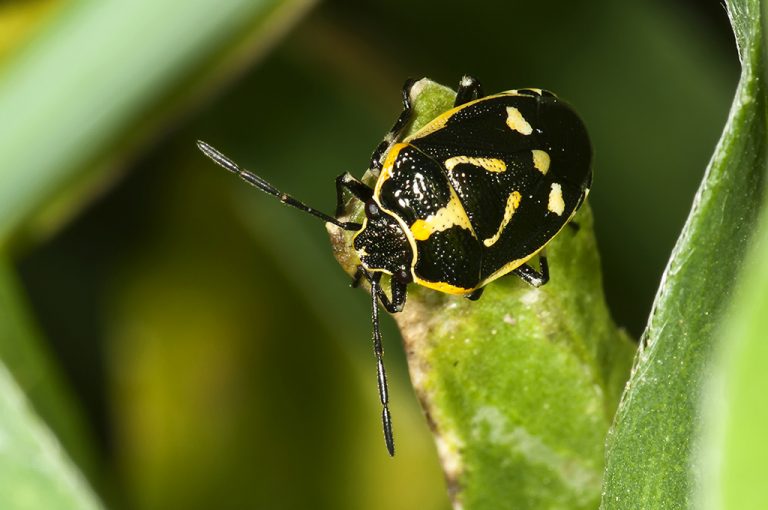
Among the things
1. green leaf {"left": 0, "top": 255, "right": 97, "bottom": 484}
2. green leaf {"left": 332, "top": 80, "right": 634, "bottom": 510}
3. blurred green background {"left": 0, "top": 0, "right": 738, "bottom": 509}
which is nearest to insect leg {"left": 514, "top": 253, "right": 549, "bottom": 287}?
green leaf {"left": 332, "top": 80, "right": 634, "bottom": 510}

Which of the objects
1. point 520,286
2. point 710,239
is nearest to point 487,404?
point 520,286

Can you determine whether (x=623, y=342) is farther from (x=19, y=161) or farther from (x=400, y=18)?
(x=400, y=18)

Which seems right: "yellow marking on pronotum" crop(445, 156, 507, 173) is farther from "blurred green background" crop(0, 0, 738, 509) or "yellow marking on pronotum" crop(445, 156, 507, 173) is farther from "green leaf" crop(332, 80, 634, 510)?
"blurred green background" crop(0, 0, 738, 509)

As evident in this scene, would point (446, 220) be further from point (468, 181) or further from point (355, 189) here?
point (355, 189)

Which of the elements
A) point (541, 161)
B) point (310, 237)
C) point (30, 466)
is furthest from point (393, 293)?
point (310, 237)

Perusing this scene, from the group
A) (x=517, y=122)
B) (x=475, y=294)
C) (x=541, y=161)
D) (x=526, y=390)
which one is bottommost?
(x=526, y=390)

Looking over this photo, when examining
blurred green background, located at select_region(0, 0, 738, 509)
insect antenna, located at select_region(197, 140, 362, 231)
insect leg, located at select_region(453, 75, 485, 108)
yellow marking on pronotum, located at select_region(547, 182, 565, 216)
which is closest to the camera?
yellow marking on pronotum, located at select_region(547, 182, 565, 216)
